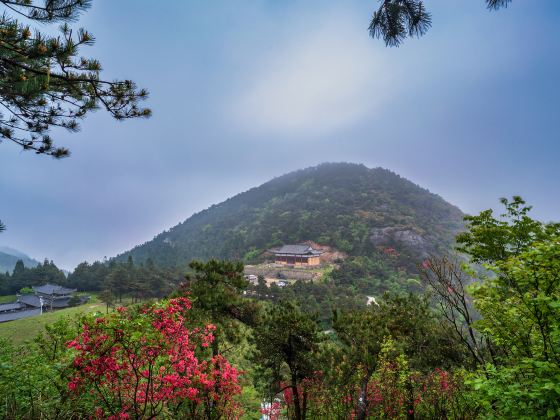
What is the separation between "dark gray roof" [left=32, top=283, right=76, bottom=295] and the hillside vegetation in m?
24.4

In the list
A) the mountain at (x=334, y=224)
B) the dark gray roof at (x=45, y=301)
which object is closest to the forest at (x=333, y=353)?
the dark gray roof at (x=45, y=301)

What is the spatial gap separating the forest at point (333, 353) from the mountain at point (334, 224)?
113 ft

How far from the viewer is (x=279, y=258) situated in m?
51.6

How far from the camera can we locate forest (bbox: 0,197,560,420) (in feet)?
10.0

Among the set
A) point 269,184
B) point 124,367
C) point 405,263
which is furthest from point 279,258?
point 269,184

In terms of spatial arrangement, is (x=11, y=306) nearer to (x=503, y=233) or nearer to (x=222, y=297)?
(x=222, y=297)

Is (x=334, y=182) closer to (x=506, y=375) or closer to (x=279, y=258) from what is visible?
(x=279, y=258)

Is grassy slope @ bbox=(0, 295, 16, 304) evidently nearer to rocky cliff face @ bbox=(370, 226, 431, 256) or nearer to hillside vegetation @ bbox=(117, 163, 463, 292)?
hillside vegetation @ bbox=(117, 163, 463, 292)

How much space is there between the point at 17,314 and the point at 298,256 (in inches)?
1458

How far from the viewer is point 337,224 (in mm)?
64250

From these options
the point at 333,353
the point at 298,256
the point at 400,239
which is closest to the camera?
the point at 333,353

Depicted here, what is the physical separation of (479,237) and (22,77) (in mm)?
10610

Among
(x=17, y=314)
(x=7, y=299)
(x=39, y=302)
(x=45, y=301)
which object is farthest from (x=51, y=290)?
(x=17, y=314)

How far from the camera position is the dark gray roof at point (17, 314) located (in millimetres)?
28538
